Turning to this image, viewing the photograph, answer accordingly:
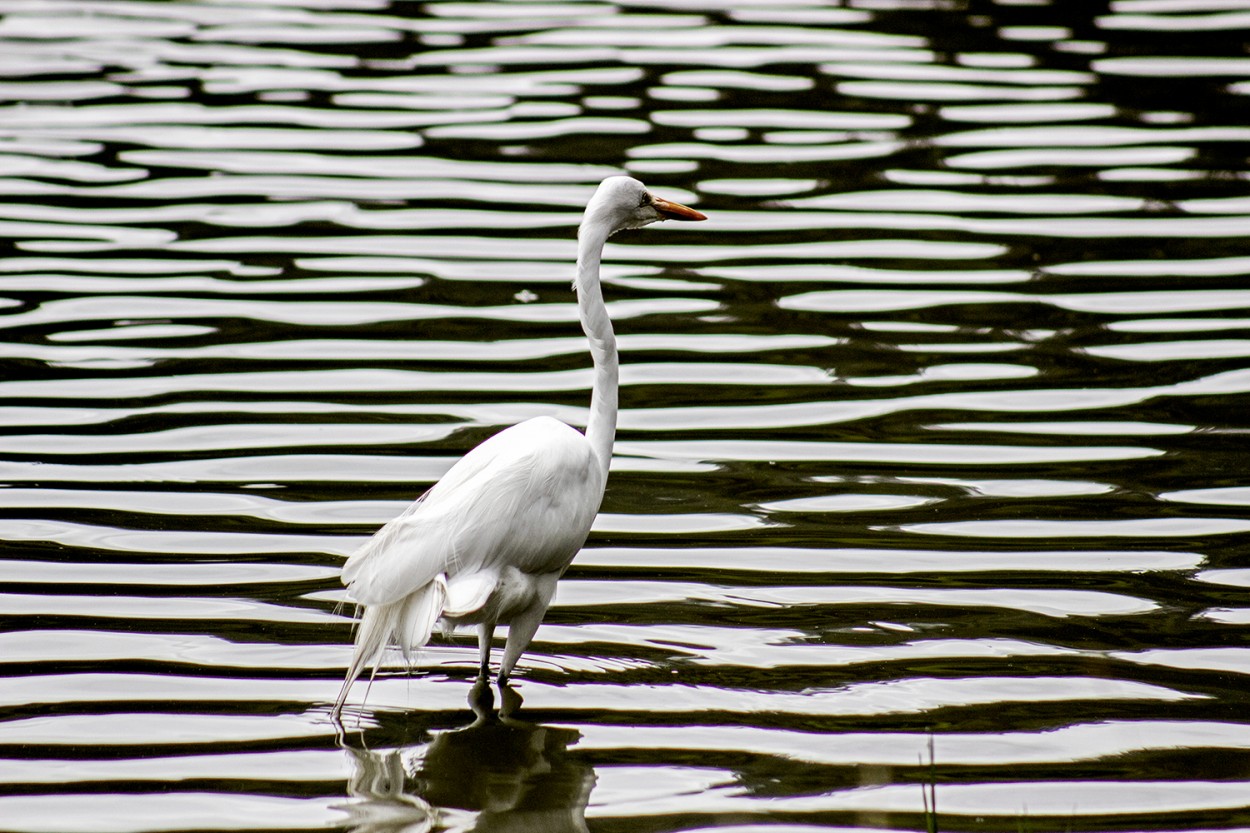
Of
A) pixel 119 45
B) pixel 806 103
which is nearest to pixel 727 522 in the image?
pixel 806 103

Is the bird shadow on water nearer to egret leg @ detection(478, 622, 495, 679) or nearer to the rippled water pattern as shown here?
the rippled water pattern

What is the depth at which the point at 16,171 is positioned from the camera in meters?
9.18

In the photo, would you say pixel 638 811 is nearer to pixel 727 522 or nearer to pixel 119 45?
pixel 727 522

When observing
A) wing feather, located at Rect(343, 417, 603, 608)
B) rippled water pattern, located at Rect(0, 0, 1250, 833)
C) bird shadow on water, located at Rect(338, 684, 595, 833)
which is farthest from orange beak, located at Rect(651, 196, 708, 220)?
bird shadow on water, located at Rect(338, 684, 595, 833)

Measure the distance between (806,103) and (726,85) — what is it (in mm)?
654

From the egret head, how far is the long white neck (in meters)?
0.03

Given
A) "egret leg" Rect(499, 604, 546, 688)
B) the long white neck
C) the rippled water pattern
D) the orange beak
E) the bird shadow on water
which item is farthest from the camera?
the orange beak

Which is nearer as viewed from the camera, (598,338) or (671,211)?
(598,338)

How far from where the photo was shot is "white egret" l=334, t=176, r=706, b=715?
4.31m

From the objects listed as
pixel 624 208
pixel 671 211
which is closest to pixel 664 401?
pixel 671 211

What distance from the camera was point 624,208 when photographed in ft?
16.3

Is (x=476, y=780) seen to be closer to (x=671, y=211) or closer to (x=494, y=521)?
(x=494, y=521)

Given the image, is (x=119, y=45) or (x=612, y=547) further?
(x=119, y=45)

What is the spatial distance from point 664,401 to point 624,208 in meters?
1.97
